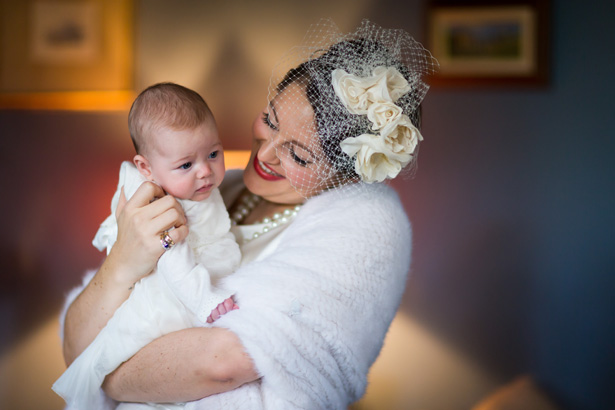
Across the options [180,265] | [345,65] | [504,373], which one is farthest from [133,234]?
[504,373]

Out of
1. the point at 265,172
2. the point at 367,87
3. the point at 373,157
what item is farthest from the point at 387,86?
the point at 265,172

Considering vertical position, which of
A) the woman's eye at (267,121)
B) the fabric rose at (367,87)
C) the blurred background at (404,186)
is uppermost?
the fabric rose at (367,87)

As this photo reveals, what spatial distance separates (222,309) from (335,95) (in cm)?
58

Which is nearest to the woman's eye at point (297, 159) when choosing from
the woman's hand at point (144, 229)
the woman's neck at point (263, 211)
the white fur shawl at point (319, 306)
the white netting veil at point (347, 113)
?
the white netting veil at point (347, 113)

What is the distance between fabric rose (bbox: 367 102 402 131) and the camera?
135 cm

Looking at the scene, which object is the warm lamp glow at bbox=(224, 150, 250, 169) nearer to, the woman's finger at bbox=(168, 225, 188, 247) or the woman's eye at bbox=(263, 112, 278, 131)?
the woman's eye at bbox=(263, 112, 278, 131)

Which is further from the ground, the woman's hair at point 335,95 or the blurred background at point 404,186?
the woman's hair at point 335,95

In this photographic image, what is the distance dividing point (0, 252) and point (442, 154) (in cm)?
223

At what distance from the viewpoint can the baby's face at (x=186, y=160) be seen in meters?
1.38

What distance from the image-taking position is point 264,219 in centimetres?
172

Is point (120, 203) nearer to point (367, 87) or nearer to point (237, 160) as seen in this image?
point (367, 87)

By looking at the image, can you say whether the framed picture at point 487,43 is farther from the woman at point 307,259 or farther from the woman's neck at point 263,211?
the woman's neck at point 263,211

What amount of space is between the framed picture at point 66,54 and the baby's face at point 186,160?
1.68 metres

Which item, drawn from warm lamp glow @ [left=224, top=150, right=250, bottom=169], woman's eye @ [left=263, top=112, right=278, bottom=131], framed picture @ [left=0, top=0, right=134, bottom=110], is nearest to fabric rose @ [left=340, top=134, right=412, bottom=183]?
woman's eye @ [left=263, top=112, right=278, bottom=131]
